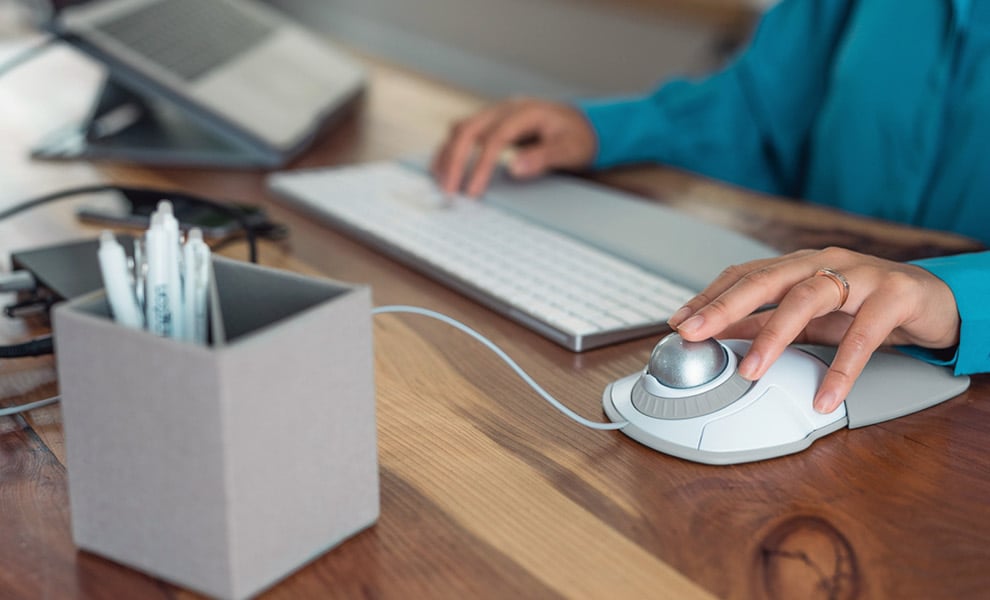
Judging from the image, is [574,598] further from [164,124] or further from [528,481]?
[164,124]

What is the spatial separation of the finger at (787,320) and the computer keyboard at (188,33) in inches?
31.2

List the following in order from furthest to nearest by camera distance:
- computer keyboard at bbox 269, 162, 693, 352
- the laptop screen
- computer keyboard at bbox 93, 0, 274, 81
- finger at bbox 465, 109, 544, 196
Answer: the laptop screen
computer keyboard at bbox 93, 0, 274, 81
finger at bbox 465, 109, 544, 196
computer keyboard at bbox 269, 162, 693, 352

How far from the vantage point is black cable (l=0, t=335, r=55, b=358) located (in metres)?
0.64

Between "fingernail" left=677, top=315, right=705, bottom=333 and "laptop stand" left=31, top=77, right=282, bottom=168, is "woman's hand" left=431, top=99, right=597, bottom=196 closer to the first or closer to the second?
"laptop stand" left=31, top=77, right=282, bottom=168

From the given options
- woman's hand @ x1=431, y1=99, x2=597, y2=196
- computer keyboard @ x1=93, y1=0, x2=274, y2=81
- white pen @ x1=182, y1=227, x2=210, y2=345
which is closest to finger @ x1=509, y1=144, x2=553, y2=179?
woman's hand @ x1=431, y1=99, x2=597, y2=196

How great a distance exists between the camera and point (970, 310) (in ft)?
2.12

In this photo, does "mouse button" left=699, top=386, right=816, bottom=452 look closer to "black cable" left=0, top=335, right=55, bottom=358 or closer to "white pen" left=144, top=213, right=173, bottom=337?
"white pen" left=144, top=213, right=173, bottom=337

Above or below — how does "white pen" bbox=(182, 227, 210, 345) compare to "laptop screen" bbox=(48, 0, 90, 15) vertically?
above

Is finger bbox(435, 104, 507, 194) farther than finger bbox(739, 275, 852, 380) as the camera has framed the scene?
Yes

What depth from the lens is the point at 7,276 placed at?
0.76m

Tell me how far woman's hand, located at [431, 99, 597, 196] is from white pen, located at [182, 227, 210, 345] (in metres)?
0.55

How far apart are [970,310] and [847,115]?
1.87ft

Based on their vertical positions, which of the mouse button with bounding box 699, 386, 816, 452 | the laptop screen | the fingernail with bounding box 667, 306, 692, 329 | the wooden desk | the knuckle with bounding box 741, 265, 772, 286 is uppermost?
the laptop screen

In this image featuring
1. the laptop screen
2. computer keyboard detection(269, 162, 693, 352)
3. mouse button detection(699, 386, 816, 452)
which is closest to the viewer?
mouse button detection(699, 386, 816, 452)
